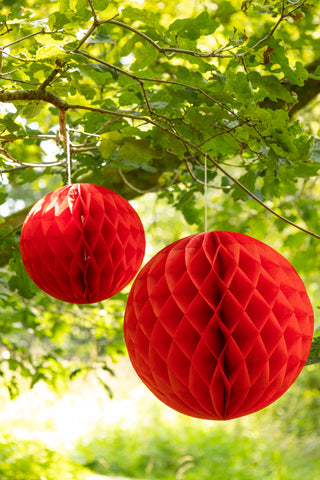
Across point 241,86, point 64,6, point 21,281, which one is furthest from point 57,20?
point 21,281

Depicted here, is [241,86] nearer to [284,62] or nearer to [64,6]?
[284,62]

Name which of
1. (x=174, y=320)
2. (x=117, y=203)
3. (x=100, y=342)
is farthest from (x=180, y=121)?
(x=100, y=342)

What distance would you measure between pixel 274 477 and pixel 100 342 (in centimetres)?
304

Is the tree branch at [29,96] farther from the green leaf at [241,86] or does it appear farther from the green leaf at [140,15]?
the green leaf at [241,86]

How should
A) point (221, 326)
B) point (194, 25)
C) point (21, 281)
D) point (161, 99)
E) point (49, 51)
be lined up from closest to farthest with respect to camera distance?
1. point (221, 326)
2. point (49, 51)
3. point (194, 25)
4. point (161, 99)
5. point (21, 281)

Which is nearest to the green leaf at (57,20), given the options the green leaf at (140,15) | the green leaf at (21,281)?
the green leaf at (140,15)

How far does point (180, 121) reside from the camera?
3.79 feet

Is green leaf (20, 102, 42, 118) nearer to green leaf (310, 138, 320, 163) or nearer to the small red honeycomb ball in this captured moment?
the small red honeycomb ball

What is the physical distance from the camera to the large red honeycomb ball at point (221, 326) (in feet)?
2.36

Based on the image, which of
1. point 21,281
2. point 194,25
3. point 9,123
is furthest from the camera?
point 21,281

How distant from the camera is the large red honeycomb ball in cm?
72

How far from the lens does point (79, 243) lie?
924 millimetres

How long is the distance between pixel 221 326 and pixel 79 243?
33 cm

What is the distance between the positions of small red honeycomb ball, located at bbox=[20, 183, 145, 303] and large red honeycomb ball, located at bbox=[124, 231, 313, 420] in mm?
178
